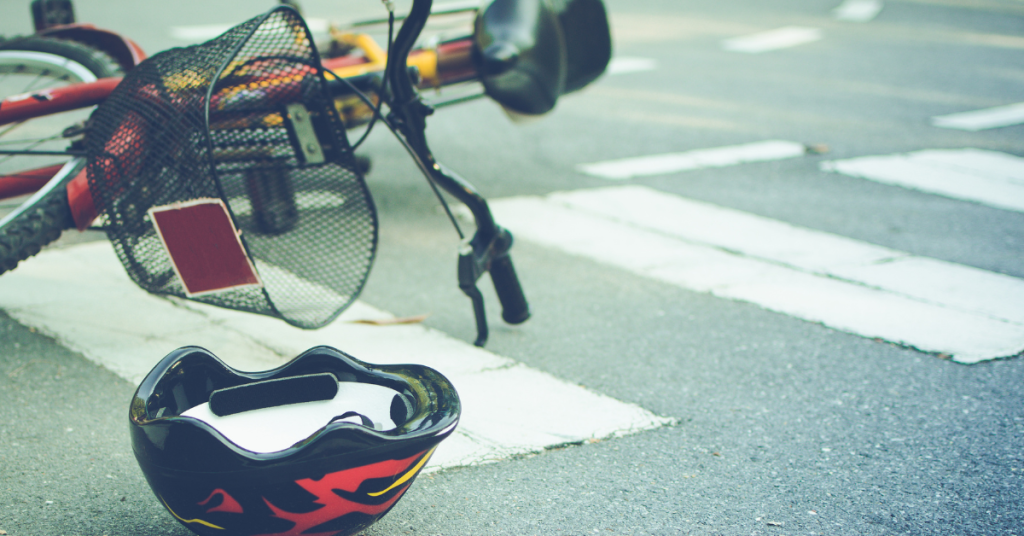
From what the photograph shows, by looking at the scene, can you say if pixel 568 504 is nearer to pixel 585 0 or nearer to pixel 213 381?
pixel 213 381

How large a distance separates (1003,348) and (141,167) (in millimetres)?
2644

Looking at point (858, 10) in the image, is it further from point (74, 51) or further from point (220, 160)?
point (220, 160)

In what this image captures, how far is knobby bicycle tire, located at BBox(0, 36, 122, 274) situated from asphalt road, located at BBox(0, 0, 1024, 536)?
354 millimetres

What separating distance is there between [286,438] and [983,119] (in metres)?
5.99

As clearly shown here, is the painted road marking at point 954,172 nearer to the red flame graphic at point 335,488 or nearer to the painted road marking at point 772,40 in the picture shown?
the red flame graphic at point 335,488

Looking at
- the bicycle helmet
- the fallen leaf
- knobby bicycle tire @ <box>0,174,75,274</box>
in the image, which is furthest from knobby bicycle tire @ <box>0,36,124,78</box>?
the bicycle helmet

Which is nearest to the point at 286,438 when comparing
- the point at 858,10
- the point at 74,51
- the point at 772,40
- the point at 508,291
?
the point at 508,291

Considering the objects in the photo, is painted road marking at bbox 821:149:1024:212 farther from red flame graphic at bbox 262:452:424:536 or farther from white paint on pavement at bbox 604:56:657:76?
Result: red flame graphic at bbox 262:452:424:536

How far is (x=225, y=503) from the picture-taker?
4.60 feet

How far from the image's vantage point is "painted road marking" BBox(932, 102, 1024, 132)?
5754 millimetres

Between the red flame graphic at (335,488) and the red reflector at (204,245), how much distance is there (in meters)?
0.82

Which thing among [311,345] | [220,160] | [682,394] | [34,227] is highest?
[220,160]

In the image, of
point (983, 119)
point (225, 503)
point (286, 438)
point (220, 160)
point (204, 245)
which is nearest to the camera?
point (225, 503)

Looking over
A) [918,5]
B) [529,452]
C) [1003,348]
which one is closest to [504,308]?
[529,452]
